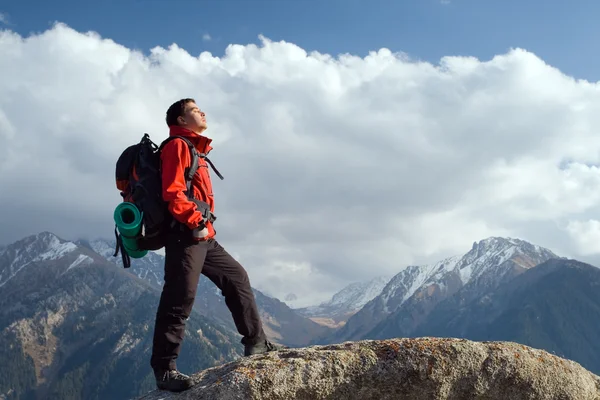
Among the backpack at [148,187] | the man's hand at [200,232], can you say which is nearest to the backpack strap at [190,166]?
the backpack at [148,187]

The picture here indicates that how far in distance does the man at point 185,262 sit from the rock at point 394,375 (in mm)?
539

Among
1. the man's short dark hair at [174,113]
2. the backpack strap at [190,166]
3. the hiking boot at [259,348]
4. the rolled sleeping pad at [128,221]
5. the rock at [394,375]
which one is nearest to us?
the rock at [394,375]

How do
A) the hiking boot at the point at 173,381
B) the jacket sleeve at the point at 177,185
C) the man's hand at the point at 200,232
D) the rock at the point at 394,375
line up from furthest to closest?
1. the man's hand at the point at 200,232
2. the jacket sleeve at the point at 177,185
3. the hiking boot at the point at 173,381
4. the rock at the point at 394,375

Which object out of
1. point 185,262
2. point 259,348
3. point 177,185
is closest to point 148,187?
point 177,185

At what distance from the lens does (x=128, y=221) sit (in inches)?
298

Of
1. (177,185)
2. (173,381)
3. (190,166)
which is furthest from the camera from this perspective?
(190,166)

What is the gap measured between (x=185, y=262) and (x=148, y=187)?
1.12 meters

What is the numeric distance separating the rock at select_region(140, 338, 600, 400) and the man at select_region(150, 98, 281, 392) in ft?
1.77

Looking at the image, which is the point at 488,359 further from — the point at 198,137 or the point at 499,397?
the point at 198,137

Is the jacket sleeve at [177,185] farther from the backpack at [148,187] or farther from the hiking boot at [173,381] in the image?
the hiking boot at [173,381]

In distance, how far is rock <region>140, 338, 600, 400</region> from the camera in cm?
670

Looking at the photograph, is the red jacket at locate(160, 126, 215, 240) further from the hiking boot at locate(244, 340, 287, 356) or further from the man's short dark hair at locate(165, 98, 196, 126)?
the hiking boot at locate(244, 340, 287, 356)

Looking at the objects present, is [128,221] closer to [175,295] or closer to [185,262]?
[185,262]

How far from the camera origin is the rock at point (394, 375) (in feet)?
22.0
